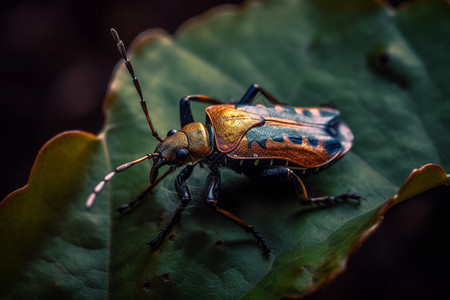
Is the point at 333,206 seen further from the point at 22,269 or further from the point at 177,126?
the point at 22,269

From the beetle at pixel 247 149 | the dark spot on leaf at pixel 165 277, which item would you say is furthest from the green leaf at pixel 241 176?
the beetle at pixel 247 149

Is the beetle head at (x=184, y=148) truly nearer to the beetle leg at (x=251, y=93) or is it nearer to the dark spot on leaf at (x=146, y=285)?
the beetle leg at (x=251, y=93)

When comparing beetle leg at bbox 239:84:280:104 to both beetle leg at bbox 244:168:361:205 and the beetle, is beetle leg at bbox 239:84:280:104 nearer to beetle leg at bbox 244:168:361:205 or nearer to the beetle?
the beetle

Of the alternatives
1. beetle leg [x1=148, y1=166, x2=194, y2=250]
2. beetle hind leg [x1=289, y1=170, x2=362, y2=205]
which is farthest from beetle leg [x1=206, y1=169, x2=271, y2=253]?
beetle hind leg [x1=289, y1=170, x2=362, y2=205]

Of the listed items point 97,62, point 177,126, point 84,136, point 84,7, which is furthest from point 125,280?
point 84,7

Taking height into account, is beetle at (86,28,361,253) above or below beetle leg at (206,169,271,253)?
above

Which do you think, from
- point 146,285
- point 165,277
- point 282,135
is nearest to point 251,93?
point 282,135

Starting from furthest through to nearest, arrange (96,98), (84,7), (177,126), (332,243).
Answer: (84,7)
(96,98)
(177,126)
(332,243)
